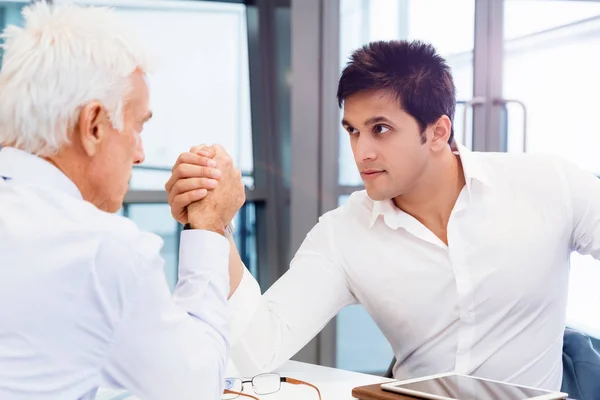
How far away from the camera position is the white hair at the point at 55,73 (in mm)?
968

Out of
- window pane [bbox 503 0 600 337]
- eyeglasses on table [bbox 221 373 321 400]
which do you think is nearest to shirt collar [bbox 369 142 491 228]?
eyeglasses on table [bbox 221 373 321 400]

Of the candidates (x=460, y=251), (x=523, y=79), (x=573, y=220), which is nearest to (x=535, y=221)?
(x=573, y=220)

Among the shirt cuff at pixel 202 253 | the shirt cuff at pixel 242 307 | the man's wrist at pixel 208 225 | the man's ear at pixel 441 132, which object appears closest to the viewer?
the shirt cuff at pixel 202 253

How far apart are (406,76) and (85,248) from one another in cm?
116

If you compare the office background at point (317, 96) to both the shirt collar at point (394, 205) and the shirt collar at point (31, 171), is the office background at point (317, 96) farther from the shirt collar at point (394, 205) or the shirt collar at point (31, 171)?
the shirt collar at point (31, 171)

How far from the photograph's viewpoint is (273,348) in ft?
5.30

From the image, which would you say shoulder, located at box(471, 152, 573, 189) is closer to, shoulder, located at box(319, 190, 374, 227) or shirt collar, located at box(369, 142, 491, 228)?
shirt collar, located at box(369, 142, 491, 228)

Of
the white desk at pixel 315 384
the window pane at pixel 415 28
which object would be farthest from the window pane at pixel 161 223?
the white desk at pixel 315 384

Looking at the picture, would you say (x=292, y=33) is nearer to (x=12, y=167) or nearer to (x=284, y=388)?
(x=284, y=388)

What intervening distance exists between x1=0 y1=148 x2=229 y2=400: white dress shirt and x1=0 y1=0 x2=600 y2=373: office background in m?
2.12

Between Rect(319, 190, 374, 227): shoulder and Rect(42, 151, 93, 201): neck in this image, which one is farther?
Rect(319, 190, 374, 227): shoulder

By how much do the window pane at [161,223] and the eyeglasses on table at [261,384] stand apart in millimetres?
1828

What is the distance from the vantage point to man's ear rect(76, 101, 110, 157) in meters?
1.00

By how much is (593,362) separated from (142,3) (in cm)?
238
